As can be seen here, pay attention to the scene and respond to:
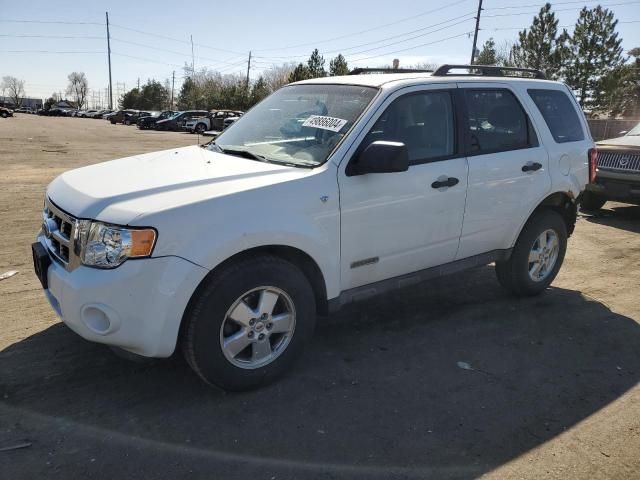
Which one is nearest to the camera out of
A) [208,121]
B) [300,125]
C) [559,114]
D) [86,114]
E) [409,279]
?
[300,125]

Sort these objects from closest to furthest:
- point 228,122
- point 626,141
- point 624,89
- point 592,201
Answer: point 626,141
point 592,201
point 228,122
point 624,89

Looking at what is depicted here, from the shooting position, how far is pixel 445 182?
154 inches

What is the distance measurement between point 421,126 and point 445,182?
448 mm

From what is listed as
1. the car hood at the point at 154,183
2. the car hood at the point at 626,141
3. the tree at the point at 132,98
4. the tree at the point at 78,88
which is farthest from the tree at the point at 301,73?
the tree at the point at 78,88

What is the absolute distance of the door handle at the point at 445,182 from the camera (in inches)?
152

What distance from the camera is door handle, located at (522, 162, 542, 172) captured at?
4504 mm

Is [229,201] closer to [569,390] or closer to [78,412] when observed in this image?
[78,412]

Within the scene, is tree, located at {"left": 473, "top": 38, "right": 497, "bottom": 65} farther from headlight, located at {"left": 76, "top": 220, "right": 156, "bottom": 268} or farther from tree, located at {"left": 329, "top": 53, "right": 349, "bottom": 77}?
headlight, located at {"left": 76, "top": 220, "right": 156, "bottom": 268}

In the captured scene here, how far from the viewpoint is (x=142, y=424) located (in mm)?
2961

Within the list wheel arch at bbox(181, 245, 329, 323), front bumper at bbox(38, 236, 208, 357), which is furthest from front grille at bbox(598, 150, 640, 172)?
front bumper at bbox(38, 236, 208, 357)

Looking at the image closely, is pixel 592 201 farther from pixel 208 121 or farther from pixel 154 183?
pixel 208 121

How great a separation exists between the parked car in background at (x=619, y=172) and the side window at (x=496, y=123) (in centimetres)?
422

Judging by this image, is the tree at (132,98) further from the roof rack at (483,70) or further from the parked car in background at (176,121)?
the roof rack at (483,70)

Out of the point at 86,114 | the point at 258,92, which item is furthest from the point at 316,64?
the point at 86,114
